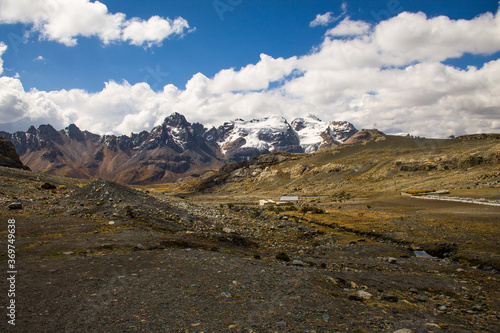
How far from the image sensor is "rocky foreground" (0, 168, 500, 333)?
9.16 meters

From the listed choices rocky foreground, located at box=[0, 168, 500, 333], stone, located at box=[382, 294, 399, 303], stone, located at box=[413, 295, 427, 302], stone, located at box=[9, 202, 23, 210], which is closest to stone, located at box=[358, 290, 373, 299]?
rocky foreground, located at box=[0, 168, 500, 333]

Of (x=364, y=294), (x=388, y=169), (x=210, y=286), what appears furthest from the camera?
(x=388, y=169)

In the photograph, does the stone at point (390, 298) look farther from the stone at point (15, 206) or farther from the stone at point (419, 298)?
the stone at point (15, 206)

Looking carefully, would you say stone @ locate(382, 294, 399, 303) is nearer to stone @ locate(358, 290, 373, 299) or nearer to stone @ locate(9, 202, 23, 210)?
stone @ locate(358, 290, 373, 299)

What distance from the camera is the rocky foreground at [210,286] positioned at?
916 cm

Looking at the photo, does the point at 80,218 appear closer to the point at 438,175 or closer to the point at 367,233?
the point at 367,233

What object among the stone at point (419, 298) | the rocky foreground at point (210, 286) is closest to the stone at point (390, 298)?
the rocky foreground at point (210, 286)

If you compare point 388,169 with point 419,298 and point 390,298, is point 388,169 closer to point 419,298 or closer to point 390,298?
point 419,298

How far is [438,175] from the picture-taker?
9731 centimetres

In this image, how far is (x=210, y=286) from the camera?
1200cm

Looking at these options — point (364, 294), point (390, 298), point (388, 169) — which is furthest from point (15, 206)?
point (388, 169)

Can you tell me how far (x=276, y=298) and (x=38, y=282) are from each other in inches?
384

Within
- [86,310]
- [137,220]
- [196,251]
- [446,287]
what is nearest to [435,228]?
[446,287]

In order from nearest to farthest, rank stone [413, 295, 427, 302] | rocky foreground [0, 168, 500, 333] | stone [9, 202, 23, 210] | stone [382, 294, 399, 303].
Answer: rocky foreground [0, 168, 500, 333]
stone [382, 294, 399, 303]
stone [413, 295, 427, 302]
stone [9, 202, 23, 210]
